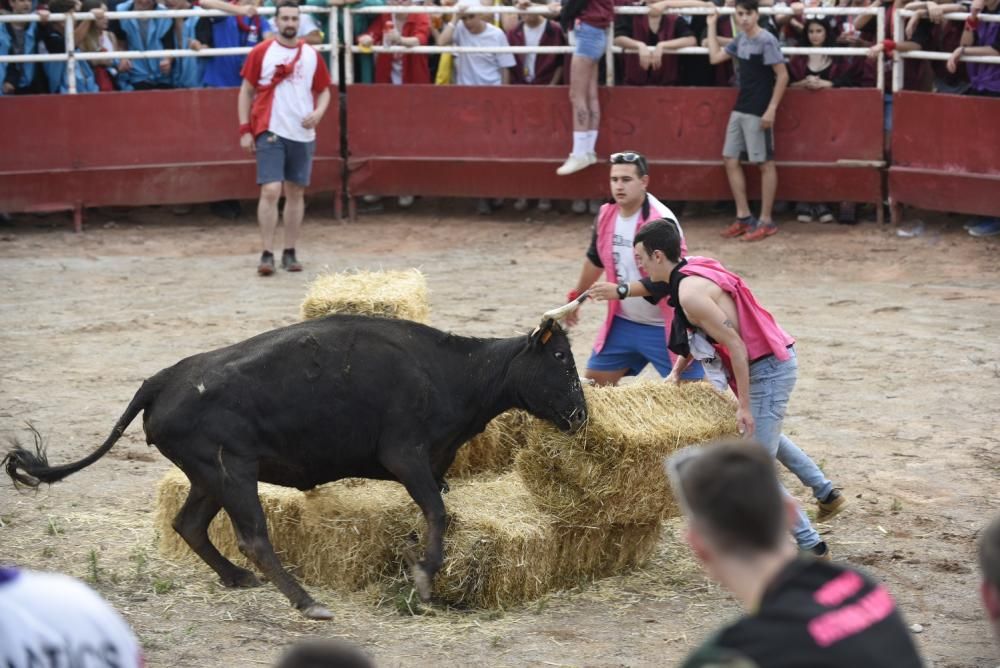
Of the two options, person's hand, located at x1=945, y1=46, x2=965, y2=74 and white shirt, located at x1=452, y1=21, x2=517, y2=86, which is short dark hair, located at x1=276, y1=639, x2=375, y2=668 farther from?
white shirt, located at x1=452, y1=21, x2=517, y2=86

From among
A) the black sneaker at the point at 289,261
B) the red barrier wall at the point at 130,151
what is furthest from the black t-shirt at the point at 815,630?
the red barrier wall at the point at 130,151

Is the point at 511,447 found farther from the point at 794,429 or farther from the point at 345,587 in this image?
→ the point at 794,429

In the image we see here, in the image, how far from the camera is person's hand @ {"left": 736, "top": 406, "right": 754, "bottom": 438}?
671cm

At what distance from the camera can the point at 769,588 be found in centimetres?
294

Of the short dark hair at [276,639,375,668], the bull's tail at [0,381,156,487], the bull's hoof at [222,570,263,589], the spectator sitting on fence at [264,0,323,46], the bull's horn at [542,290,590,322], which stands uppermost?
the spectator sitting on fence at [264,0,323,46]

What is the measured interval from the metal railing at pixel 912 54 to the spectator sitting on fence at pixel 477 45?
393 centimetres

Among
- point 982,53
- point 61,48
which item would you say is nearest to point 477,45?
point 61,48

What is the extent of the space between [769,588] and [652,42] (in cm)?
1296

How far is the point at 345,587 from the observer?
6863 mm

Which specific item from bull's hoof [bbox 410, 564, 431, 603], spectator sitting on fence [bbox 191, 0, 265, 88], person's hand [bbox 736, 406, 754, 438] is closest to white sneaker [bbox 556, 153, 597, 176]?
spectator sitting on fence [bbox 191, 0, 265, 88]

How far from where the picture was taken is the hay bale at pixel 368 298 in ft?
25.8

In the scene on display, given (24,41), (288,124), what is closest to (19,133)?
(24,41)

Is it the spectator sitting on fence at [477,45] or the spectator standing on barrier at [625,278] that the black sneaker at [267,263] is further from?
the spectator standing on barrier at [625,278]

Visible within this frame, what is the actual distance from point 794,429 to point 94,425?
434 centimetres
